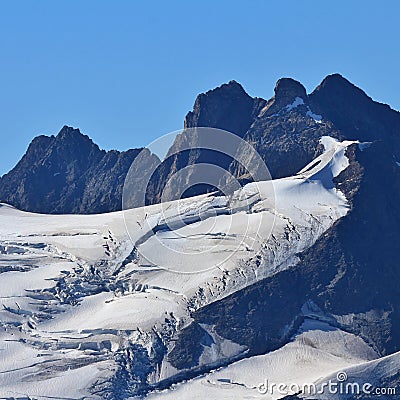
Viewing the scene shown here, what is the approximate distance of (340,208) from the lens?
114 metres

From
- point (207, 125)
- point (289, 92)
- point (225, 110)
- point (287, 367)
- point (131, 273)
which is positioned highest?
point (289, 92)

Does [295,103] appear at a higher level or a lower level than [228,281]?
higher

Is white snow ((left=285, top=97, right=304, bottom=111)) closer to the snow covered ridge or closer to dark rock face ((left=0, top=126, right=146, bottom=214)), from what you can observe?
the snow covered ridge

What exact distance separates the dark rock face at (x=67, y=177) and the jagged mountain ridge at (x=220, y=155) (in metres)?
0.12

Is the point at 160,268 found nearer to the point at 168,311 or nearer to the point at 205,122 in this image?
the point at 168,311

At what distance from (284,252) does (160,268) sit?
1089 cm

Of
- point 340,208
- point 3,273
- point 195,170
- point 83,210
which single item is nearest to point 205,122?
point 195,170

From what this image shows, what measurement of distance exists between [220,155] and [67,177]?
2341cm

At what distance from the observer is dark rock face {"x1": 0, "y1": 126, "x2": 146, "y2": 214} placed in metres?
144

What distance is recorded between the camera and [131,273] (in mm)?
107812

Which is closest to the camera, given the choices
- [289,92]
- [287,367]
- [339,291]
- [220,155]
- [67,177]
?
[287,367]

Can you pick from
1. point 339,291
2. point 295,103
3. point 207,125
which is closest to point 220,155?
point 207,125

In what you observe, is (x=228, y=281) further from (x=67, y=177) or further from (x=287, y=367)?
(x=67, y=177)

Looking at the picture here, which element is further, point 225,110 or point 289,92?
point 225,110
